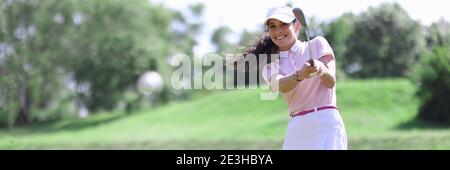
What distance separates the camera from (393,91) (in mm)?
36625

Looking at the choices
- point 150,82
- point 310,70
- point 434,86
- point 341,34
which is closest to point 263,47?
point 310,70

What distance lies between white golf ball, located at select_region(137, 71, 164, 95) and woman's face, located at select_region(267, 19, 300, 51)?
50.7 metres

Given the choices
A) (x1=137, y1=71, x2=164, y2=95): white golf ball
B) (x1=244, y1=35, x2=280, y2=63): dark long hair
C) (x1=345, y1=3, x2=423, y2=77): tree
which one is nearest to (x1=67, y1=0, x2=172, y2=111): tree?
(x1=137, y1=71, x2=164, y2=95): white golf ball

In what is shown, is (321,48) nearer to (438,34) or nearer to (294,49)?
(294,49)

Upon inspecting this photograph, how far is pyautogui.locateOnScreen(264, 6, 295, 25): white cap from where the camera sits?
527 centimetres

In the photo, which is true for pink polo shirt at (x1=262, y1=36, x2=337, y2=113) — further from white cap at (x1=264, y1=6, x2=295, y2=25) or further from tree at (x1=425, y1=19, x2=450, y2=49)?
tree at (x1=425, y1=19, x2=450, y2=49)

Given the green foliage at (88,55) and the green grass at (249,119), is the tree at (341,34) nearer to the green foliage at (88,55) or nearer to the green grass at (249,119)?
the green grass at (249,119)

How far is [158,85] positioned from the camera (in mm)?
56594

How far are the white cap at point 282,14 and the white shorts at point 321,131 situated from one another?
659 millimetres

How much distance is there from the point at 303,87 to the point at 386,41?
22.9 meters

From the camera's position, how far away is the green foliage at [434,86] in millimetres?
29094
